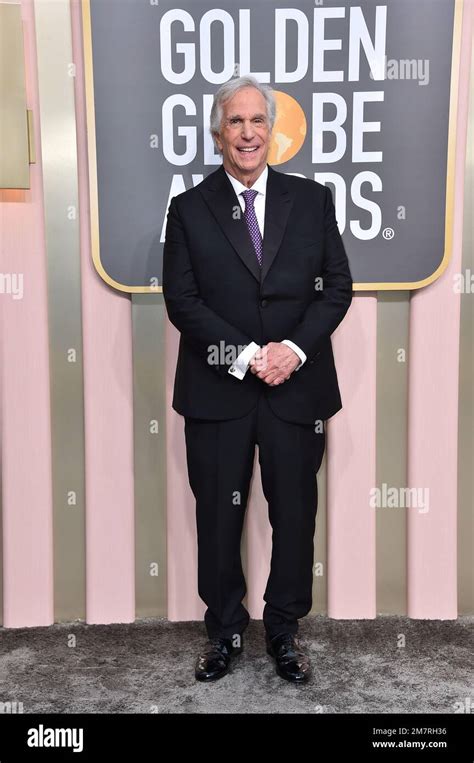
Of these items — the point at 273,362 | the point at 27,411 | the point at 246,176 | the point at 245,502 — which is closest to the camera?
the point at 273,362

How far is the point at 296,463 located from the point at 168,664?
0.69 meters

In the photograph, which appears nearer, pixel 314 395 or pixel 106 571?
pixel 314 395

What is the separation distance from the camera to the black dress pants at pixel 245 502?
2.24 meters

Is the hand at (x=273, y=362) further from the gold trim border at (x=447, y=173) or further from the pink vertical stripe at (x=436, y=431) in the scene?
the pink vertical stripe at (x=436, y=431)

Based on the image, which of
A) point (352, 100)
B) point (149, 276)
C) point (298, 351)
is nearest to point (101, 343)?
point (149, 276)

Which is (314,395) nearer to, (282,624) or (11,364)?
(282,624)

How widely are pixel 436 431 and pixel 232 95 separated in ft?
3.85

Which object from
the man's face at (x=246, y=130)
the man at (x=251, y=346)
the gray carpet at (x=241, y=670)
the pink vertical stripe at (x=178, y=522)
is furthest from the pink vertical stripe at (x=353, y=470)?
the man's face at (x=246, y=130)

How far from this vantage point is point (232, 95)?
216 cm

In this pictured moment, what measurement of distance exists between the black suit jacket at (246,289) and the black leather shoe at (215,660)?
64cm

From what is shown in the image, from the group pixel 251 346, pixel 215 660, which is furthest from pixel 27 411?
pixel 215 660

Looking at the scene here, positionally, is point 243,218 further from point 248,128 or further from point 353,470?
point 353,470

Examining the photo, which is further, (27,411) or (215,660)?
(27,411)

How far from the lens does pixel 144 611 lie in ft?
8.77
